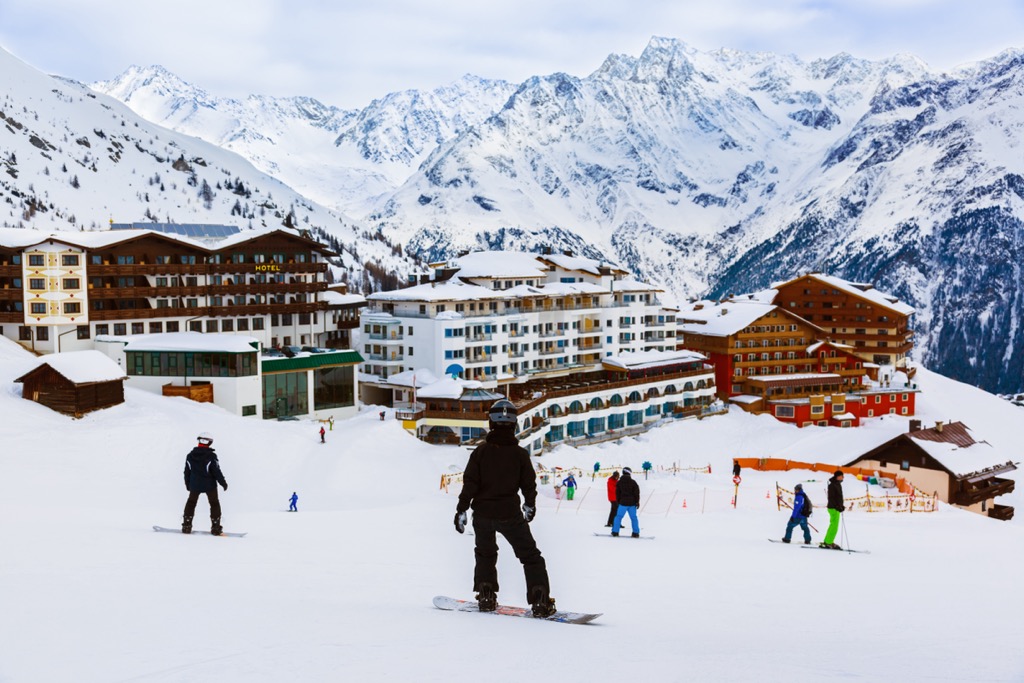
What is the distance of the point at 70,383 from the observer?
3878 cm

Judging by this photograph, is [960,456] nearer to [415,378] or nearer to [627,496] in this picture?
[415,378]

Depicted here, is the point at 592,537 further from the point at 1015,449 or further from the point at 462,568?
the point at 1015,449

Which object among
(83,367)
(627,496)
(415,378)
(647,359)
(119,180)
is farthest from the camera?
(119,180)

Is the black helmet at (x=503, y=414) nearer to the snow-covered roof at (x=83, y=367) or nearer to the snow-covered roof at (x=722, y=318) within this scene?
the snow-covered roof at (x=83, y=367)

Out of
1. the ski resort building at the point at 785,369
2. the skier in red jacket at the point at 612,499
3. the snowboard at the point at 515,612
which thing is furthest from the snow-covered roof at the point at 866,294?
the snowboard at the point at 515,612

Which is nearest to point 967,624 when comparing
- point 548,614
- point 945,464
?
point 548,614

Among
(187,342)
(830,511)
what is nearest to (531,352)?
(187,342)

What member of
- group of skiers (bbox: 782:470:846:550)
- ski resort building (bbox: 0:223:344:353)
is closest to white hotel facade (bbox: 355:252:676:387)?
ski resort building (bbox: 0:223:344:353)

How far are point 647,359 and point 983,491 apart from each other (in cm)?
3099

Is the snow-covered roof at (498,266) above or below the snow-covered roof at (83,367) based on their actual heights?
above

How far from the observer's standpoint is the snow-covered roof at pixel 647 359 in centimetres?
8325

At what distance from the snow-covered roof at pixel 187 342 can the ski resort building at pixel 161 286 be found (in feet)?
9.24

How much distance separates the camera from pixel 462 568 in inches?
632

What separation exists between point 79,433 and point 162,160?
401 ft
